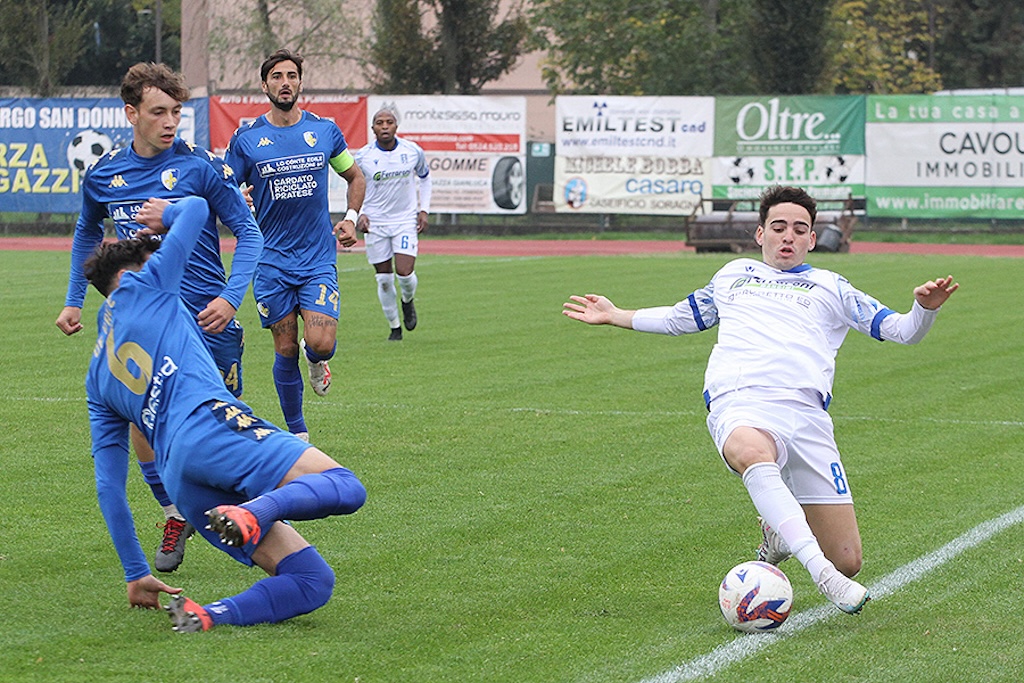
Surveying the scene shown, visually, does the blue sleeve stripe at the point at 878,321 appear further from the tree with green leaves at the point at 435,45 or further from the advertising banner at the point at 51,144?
the tree with green leaves at the point at 435,45

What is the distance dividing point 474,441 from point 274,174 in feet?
6.73

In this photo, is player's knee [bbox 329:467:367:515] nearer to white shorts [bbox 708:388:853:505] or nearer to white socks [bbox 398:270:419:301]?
white shorts [bbox 708:388:853:505]

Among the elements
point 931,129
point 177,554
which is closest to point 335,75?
point 931,129

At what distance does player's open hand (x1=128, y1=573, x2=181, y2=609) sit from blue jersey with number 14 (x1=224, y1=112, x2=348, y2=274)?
408cm

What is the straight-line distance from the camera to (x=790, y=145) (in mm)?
30688

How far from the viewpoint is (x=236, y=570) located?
6434 mm

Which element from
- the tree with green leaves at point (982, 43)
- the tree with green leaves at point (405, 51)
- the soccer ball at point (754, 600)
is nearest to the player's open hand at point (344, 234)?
the soccer ball at point (754, 600)

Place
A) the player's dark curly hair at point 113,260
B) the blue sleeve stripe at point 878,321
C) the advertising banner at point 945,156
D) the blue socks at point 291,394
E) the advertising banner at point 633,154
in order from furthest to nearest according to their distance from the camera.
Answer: the advertising banner at point 633,154 → the advertising banner at point 945,156 → the blue socks at point 291,394 → the blue sleeve stripe at point 878,321 → the player's dark curly hair at point 113,260

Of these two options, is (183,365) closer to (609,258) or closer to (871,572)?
(871,572)

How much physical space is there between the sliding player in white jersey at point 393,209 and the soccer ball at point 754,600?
993 cm

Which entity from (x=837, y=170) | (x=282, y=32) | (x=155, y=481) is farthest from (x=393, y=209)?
(x=282, y=32)

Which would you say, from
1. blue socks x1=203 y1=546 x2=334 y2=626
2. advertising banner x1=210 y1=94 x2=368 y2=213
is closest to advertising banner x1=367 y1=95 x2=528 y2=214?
advertising banner x1=210 y1=94 x2=368 y2=213

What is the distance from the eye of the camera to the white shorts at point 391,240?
622 inches

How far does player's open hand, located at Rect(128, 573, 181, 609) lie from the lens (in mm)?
5605
